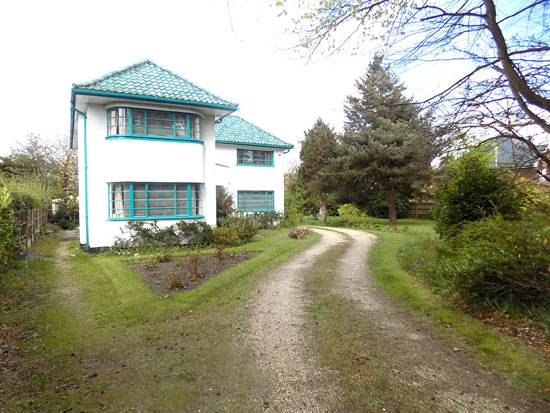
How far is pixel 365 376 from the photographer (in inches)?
138

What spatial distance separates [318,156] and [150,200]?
49.7ft

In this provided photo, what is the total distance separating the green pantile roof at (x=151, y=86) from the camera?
11.1 metres

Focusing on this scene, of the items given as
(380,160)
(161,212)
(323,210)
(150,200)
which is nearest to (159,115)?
(150,200)

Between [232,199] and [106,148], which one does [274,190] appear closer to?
[232,199]

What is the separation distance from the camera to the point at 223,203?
56.5ft

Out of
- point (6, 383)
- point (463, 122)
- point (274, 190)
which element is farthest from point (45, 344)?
point (274, 190)

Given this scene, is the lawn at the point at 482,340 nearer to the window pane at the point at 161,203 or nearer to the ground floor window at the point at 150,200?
the ground floor window at the point at 150,200

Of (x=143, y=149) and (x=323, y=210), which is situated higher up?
(x=143, y=149)

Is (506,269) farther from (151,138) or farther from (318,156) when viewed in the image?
(318,156)

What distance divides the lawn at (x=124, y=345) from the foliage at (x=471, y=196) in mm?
4872

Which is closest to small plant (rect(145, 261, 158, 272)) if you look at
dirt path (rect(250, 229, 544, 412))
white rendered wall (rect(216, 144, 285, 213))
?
dirt path (rect(250, 229, 544, 412))

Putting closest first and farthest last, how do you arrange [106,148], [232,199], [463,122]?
[463,122] < [106,148] < [232,199]

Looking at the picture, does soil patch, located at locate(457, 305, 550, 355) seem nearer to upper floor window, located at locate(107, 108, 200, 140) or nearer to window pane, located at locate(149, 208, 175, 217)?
window pane, located at locate(149, 208, 175, 217)

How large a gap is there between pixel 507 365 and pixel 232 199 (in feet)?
52.3
